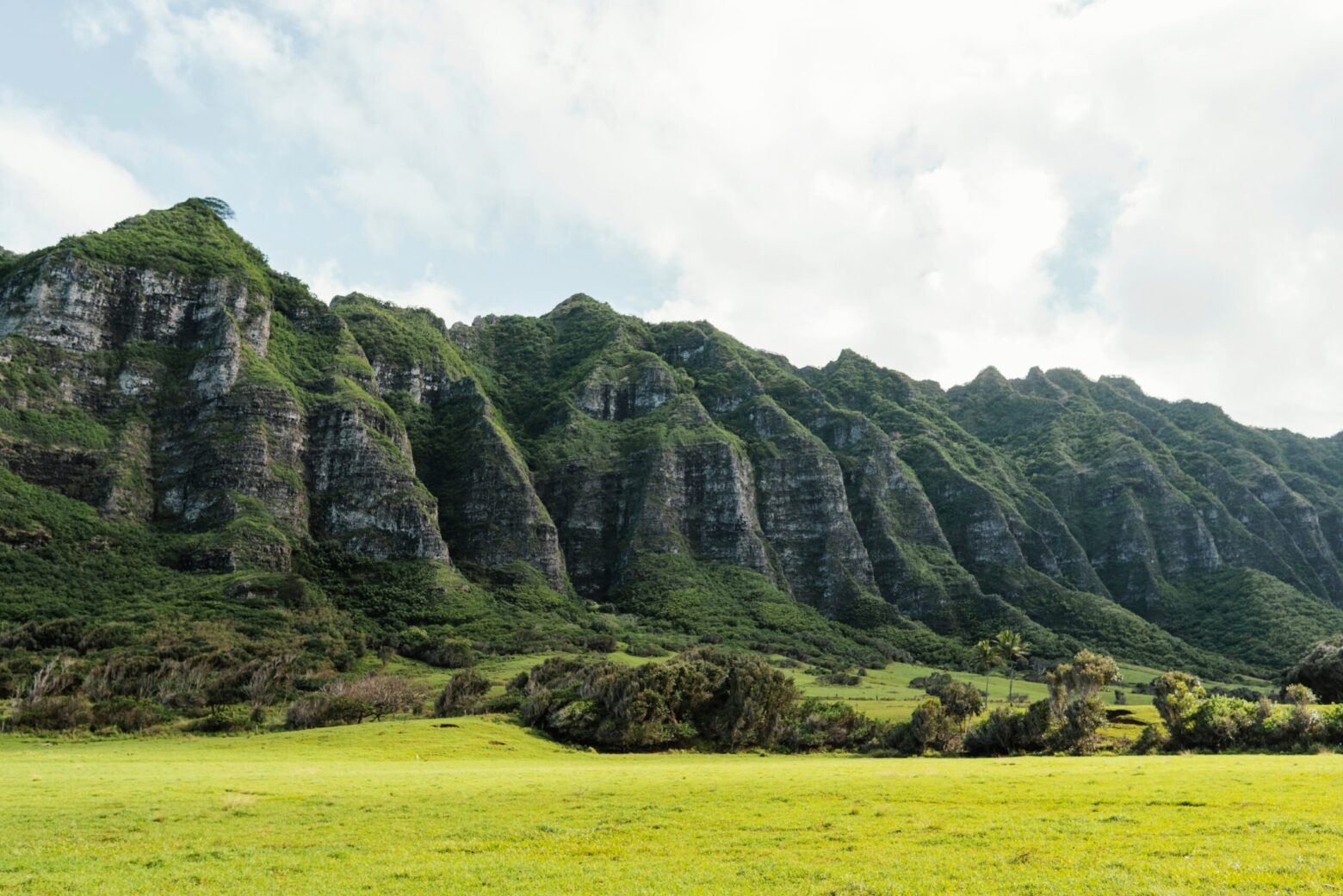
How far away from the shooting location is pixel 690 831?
25.2m

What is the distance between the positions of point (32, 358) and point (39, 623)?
297ft

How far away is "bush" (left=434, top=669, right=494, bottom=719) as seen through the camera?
93438 millimetres

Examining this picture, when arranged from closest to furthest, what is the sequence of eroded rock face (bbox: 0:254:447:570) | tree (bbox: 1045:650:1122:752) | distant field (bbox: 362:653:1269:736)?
tree (bbox: 1045:650:1122:752) < distant field (bbox: 362:653:1269:736) < eroded rock face (bbox: 0:254:447:570)

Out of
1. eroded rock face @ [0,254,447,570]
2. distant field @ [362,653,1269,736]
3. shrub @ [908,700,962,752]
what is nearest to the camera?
shrub @ [908,700,962,752]

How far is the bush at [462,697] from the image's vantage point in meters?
93.4

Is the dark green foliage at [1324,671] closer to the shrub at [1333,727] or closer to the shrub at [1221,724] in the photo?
the shrub at [1221,724]

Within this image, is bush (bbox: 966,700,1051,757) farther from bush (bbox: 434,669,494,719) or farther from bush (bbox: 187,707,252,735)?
bush (bbox: 187,707,252,735)

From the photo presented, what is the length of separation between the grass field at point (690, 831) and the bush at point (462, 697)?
49921 mm

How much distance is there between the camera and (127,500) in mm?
169000

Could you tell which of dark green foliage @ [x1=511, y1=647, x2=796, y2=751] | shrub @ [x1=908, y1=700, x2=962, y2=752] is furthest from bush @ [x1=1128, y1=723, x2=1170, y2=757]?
dark green foliage @ [x1=511, y1=647, x2=796, y2=751]

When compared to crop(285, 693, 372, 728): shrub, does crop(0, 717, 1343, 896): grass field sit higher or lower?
higher

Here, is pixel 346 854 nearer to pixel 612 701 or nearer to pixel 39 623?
pixel 612 701

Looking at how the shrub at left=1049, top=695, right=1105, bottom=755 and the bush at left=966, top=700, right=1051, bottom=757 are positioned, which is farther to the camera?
the bush at left=966, top=700, right=1051, bottom=757

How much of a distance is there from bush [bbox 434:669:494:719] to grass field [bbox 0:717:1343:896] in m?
49.9
